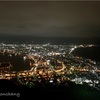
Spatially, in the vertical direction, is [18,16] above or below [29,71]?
above

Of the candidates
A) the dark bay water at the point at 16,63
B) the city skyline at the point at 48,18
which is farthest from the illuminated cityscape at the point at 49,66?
the city skyline at the point at 48,18

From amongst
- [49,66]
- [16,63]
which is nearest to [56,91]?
[49,66]

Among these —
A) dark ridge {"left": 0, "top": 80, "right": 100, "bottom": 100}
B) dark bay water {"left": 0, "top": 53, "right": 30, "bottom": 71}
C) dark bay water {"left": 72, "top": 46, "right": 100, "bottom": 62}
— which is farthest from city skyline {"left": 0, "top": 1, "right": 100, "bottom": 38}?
dark ridge {"left": 0, "top": 80, "right": 100, "bottom": 100}

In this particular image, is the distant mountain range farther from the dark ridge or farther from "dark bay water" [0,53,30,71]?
the dark ridge

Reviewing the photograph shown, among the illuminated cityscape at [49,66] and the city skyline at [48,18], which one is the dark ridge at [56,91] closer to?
the illuminated cityscape at [49,66]

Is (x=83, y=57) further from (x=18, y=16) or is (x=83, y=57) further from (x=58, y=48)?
(x=18, y=16)

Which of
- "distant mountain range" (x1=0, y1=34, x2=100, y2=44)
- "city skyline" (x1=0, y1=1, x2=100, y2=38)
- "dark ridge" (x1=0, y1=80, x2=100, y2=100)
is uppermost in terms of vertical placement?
"city skyline" (x1=0, y1=1, x2=100, y2=38)

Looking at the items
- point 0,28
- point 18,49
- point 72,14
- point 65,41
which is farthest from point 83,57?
point 0,28

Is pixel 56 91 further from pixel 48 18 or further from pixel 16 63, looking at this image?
pixel 48 18
